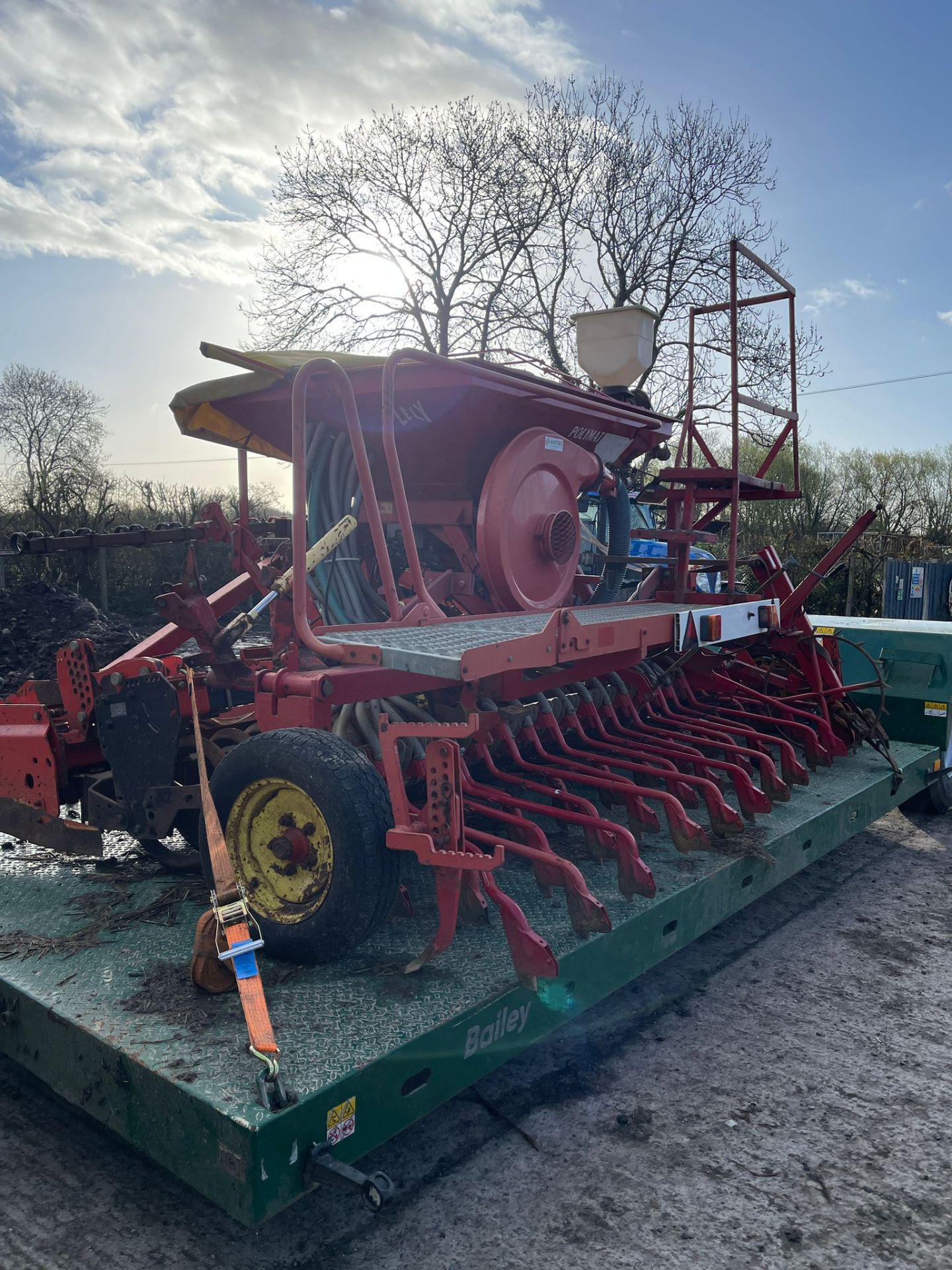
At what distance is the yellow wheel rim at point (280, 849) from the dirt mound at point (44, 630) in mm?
8450

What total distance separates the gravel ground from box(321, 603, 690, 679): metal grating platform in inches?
52.1

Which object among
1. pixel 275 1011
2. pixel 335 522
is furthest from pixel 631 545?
pixel 275 1011

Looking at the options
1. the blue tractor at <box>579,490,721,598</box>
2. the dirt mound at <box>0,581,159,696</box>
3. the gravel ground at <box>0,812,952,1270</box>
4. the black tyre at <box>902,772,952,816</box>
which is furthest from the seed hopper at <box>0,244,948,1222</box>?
the dirt mound at <box>0,581,159,696</box>

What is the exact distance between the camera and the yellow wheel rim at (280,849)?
8.54 ft

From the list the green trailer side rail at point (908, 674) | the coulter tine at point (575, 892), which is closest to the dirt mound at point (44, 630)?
the green trailer side rail at point (908, 674)

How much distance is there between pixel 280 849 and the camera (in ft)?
8.61

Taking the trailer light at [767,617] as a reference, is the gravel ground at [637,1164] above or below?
below

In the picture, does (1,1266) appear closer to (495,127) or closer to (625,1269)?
(625,1269)

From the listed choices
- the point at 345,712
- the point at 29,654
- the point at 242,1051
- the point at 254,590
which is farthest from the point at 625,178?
the point at 242,1051

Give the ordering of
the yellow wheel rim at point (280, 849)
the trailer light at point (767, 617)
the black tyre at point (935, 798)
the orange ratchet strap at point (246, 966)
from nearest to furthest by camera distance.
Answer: the orange ratchet strap at point (246, 966) < the yellow wheel rim at point (280, 849) < the trailer light at point (767, 617) < the black tyre at point (935, 798)

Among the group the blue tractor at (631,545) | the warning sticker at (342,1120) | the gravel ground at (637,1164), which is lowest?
the gravel ground at (637,1164)

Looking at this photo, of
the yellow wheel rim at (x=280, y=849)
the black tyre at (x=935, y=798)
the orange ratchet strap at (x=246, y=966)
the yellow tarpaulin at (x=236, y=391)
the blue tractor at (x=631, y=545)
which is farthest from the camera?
the black tyre at (x=935, y=798)

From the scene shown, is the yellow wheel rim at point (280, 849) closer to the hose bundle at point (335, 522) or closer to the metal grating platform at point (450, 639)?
the metal grating platform at point (450, 639)

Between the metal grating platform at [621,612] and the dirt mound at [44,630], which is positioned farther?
the dirt mound at [44,630]
